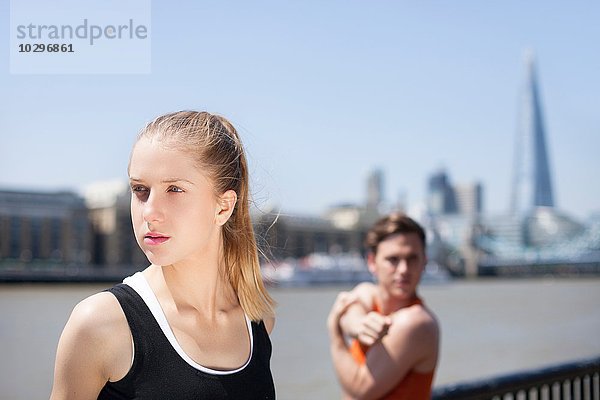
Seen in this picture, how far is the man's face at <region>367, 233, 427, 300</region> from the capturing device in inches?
58.9

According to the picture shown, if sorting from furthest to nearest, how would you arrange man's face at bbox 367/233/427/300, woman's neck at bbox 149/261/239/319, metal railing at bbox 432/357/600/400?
metal railing at bbox 432/357/600/400 < man's face at bbox 367/233/427/300 < woman's neck at bbox 149/261/239/319

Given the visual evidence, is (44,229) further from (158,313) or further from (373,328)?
(158,313)

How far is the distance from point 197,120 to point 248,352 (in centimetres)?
26

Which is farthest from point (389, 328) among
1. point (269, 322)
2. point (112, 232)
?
point (112, 232)

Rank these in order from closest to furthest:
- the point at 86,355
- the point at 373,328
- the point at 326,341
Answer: the point at 86,355, the point at 373,328, the point at 326,341

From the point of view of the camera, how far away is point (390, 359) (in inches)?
55.8

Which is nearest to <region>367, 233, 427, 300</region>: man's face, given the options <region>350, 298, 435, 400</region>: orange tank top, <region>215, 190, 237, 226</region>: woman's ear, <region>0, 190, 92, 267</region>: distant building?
<region>350, 298, 435, 400</region>: orange tank top

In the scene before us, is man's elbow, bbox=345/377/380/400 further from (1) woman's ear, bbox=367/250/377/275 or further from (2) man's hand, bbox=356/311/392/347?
(1) woman's ear, bbox=367/250/377/275

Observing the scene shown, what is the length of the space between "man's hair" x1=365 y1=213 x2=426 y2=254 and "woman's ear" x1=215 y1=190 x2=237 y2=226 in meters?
0.72

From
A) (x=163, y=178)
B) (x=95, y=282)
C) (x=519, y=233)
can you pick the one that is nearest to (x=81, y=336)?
(x=163, y=178)

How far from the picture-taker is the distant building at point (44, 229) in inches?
1726

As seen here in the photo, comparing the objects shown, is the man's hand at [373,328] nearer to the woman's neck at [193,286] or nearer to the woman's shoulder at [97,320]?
the woman's neck at [193,286]

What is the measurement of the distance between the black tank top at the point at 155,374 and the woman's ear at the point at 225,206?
13cm

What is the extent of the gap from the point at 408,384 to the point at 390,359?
2.4 inches
